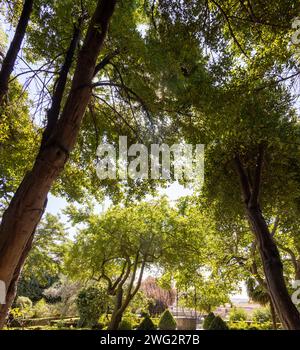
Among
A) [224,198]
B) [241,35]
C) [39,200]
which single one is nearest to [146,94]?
[241,35]

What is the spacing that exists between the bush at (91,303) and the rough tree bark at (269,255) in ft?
47.1

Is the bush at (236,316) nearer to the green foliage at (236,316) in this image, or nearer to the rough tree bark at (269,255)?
the green foliage at (236,316)

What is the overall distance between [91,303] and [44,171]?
17423 millimetres

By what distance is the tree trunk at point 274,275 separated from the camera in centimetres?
560

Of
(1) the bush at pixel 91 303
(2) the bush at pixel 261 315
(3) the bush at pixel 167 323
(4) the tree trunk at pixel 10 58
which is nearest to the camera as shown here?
(4) the tree trunk at pixel 10 58

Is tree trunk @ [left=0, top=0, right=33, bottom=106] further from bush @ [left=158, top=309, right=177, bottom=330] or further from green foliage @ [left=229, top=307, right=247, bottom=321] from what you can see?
green foliage @ [left=229, top=307, right=247, bottom=321]

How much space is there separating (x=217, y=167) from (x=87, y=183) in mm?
3974

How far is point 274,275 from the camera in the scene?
6082 mm

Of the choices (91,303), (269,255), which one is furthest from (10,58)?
(91,303)

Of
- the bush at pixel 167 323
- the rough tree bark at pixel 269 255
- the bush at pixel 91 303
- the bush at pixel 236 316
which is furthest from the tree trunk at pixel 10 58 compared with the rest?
the bush at pixel 236 316

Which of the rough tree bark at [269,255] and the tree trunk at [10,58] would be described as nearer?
the tree trunk at [10,58]

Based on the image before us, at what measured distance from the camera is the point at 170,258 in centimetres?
1694

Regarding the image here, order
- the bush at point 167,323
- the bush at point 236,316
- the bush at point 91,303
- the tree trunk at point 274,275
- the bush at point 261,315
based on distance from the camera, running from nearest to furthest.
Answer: the tree trunk at point 274,275, the bush at point 91,303, the bush at point 167,323, the bush at point 261,315, the bush at point 236,316

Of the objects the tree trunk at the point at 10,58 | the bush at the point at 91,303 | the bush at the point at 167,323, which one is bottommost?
the bush at the point at 167,323
